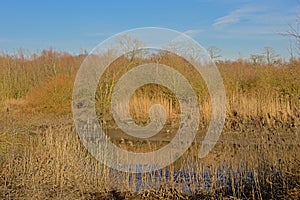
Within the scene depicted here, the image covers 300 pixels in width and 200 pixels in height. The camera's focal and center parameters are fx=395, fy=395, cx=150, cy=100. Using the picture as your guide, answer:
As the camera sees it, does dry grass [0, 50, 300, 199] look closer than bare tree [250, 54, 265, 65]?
Yes

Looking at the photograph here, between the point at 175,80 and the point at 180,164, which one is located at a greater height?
the point at 175,80

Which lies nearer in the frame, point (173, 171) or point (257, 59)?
point (173, 171)

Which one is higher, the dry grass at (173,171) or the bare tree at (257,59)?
the bare tree at (257,59)

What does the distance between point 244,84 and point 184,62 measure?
2.50m

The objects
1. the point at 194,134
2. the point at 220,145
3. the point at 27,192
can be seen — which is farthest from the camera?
the point at 194,134

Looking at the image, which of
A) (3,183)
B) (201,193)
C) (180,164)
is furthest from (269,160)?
(3,183)

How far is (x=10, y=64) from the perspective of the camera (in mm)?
19688

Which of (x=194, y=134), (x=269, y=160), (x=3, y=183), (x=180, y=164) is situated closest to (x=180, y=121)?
(x=194, y=134)

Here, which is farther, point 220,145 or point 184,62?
point 184,62

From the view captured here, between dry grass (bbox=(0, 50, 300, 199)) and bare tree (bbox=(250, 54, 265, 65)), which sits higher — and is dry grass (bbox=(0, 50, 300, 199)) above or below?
below

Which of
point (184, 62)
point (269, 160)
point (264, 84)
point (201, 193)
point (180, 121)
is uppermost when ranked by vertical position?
point (184, 62)

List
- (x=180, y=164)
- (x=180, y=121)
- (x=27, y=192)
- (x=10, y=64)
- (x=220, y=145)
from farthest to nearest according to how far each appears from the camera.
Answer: (x=10, y=64) → (x=180, y=121) → (x=220, y=145) → (x=180, y=164) → (x=27, y=192)

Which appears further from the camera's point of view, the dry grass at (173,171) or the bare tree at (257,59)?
the bare tree at (257,59)

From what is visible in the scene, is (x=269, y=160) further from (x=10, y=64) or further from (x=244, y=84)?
(x=10, y=64)
